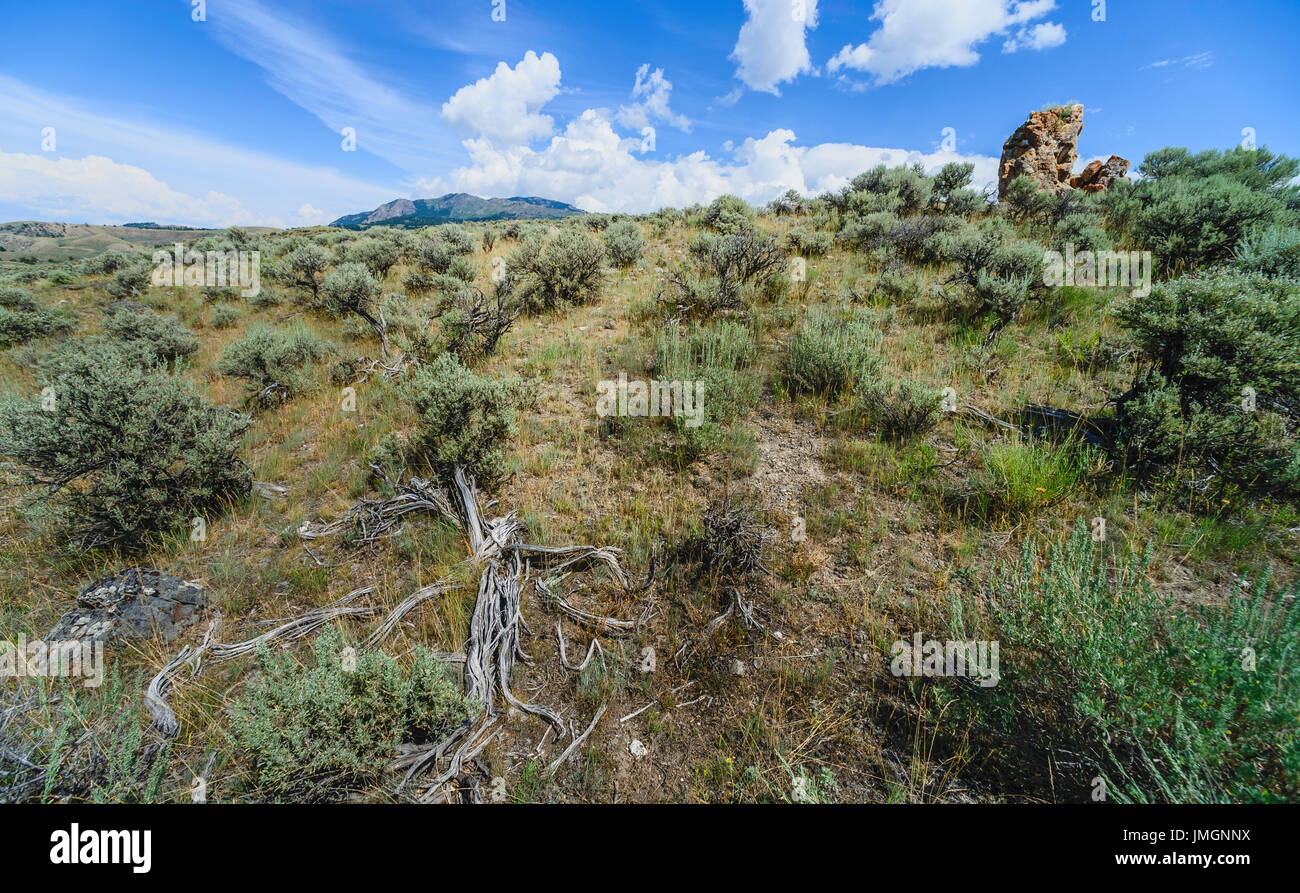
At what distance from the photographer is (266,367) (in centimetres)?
659

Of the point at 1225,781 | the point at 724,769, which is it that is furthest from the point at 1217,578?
the point at 724,769

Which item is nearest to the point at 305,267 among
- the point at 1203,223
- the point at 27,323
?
the point at 27,323

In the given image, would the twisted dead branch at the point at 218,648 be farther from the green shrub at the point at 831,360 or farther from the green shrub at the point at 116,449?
the green shrub at the point at 831,360

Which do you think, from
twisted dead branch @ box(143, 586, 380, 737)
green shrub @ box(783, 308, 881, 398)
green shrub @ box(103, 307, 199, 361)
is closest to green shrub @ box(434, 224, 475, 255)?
green shrub @ box(103, 307, 199, 361)

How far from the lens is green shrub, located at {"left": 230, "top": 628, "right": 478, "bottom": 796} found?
1811 mm

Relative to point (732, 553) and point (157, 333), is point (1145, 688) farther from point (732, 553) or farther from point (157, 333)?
point (157, 333)

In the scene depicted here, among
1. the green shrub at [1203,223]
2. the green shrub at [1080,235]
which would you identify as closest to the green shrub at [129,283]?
the green shrub at [1080,235]

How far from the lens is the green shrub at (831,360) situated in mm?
4957

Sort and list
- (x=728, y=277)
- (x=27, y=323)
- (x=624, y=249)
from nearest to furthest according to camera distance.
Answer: (x=728, y=277) < (x=27, y=323) < (x=624, y=249)

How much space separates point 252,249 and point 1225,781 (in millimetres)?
25302

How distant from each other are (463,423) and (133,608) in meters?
2.66

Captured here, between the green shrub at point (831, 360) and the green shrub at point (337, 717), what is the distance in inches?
187

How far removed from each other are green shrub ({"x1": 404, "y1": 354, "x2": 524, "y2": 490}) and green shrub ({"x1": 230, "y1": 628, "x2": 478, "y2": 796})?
2.12m

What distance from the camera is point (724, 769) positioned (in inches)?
83.0
